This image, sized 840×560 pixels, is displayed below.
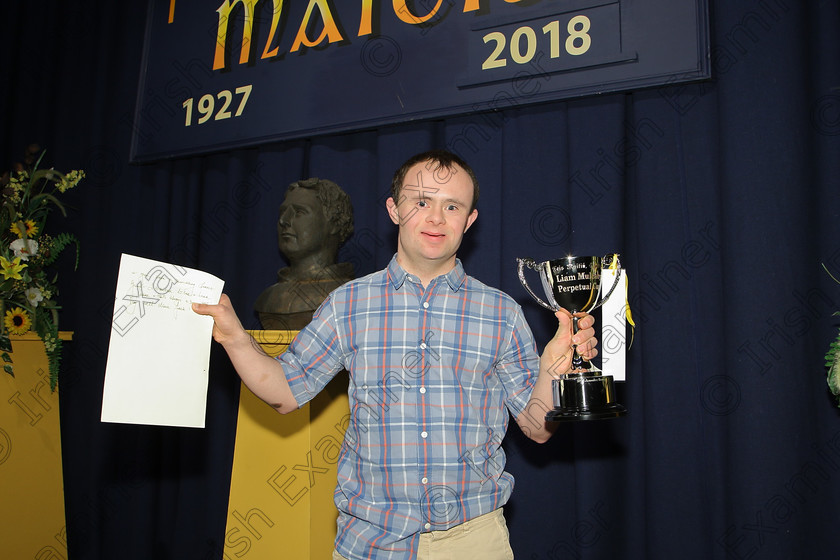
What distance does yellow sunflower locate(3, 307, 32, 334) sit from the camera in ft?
8.31

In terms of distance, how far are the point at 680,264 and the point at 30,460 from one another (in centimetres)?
270

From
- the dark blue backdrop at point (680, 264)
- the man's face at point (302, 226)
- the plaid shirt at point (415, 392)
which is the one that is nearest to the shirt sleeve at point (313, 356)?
the plaid shirt at point (415, 392)

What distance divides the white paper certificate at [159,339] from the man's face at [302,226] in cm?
78

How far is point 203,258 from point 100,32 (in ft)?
5.15

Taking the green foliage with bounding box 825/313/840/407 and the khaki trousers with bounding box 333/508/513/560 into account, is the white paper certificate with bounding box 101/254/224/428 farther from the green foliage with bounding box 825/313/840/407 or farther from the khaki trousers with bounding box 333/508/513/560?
the green foliage with bounding box 825/313/840/407

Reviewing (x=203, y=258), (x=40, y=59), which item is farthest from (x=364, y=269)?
(x=40, y=59)

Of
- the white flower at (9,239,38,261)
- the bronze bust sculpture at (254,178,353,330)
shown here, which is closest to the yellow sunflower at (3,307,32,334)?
the white flower at (9,239,38,261)

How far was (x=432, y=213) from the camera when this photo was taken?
1412 millimetres

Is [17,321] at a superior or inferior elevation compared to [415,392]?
superior

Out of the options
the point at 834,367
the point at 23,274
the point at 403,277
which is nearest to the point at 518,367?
the point at 403,277

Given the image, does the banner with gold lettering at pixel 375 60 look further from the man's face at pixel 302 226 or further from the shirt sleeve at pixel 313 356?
the shirt sleeve at pixel 313 356

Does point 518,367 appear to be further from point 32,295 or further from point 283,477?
point 32,295

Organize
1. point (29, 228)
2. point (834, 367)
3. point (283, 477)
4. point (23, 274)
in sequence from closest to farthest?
point (834, 367) → point (283, 477) → point (23, 274) → point (29, 228)

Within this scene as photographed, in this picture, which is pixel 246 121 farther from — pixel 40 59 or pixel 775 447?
pixel 775 447
